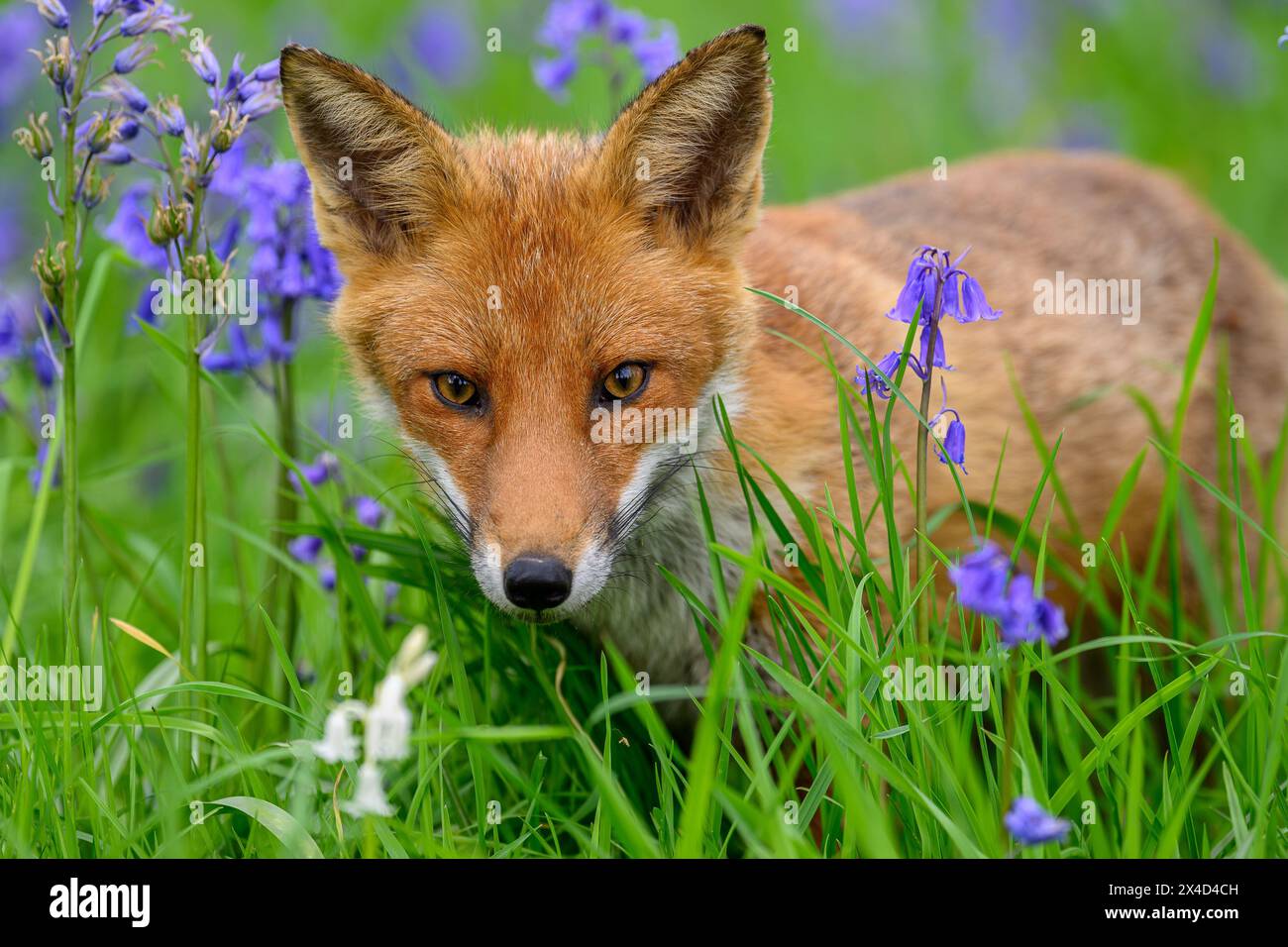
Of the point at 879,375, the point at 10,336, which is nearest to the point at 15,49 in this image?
the point at 10,336

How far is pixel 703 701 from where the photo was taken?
13.8 feet

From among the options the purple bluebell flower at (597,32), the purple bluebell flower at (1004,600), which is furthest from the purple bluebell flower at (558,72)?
the purple bluebell flower at (1004,600)

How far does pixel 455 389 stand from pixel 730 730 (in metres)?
1.27

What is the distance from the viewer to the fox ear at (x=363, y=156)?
3.90 metres

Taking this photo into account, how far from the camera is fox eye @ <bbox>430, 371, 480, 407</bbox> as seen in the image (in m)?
3.79

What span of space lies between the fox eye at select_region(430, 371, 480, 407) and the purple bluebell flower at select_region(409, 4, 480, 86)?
7.21 metres

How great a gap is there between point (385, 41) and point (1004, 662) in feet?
29.8

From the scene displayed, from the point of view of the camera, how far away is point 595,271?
3.84 meters

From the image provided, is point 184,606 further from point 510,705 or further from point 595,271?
point 595,271

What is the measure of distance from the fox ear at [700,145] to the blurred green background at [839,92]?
3.76 metres

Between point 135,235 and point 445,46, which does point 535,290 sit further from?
point 445,46

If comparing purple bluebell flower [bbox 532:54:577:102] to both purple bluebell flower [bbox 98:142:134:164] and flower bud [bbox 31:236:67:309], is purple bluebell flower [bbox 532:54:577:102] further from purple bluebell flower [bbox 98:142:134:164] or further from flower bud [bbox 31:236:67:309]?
flower bud [bbox 31:236:67:309]

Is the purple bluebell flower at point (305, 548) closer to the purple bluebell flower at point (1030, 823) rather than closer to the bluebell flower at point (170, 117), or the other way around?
the bluebell flower at point (170, 117)

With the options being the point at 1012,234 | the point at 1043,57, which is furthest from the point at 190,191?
the point at 1043,57
